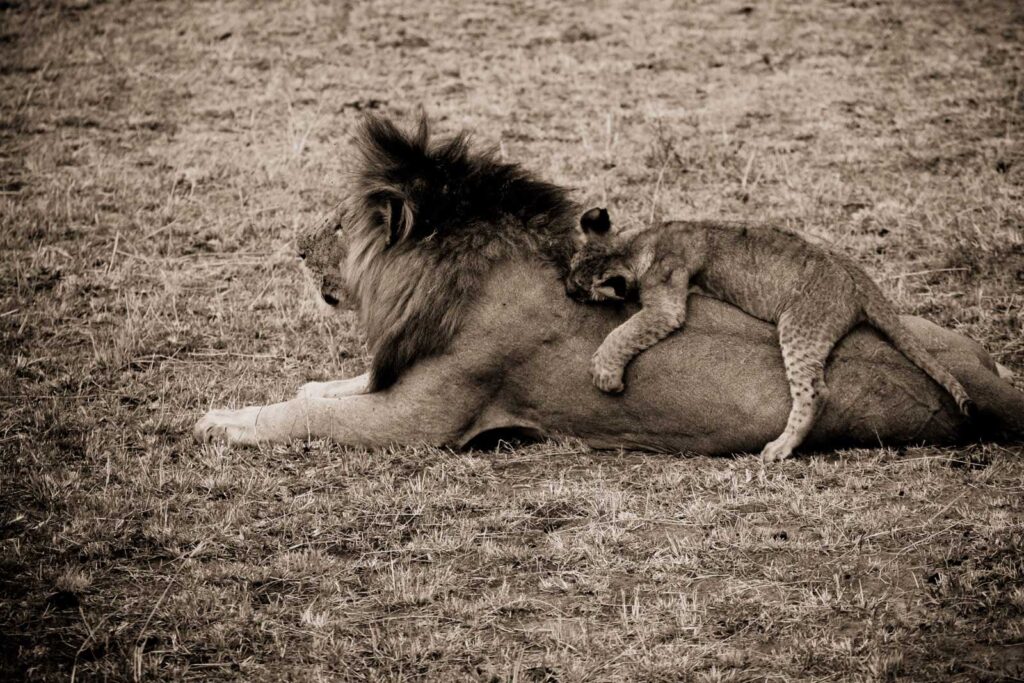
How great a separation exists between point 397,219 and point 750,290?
6.19 ft

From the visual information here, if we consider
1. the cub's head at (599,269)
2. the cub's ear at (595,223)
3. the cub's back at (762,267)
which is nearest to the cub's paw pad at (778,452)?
the cub's back at (762,267)

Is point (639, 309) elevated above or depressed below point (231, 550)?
above

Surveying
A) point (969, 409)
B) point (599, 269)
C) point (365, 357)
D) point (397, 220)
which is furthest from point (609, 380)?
point (365, 357)

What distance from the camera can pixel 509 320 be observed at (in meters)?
5.66

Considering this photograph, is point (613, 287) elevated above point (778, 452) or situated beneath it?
elevated above

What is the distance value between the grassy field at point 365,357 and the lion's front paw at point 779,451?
0.05 meters

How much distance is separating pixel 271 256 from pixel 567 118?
153 inches

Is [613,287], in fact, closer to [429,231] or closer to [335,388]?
[429,231]

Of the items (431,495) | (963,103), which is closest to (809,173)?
(963,103)

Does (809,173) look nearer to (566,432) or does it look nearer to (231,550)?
(566,432)

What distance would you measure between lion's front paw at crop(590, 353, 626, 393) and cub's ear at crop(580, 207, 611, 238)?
2.41 feet

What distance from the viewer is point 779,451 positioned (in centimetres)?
545

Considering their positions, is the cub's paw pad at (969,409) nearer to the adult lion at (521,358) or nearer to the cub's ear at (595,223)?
the adult lion at (521,358)

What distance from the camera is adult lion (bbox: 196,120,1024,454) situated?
5.50m
